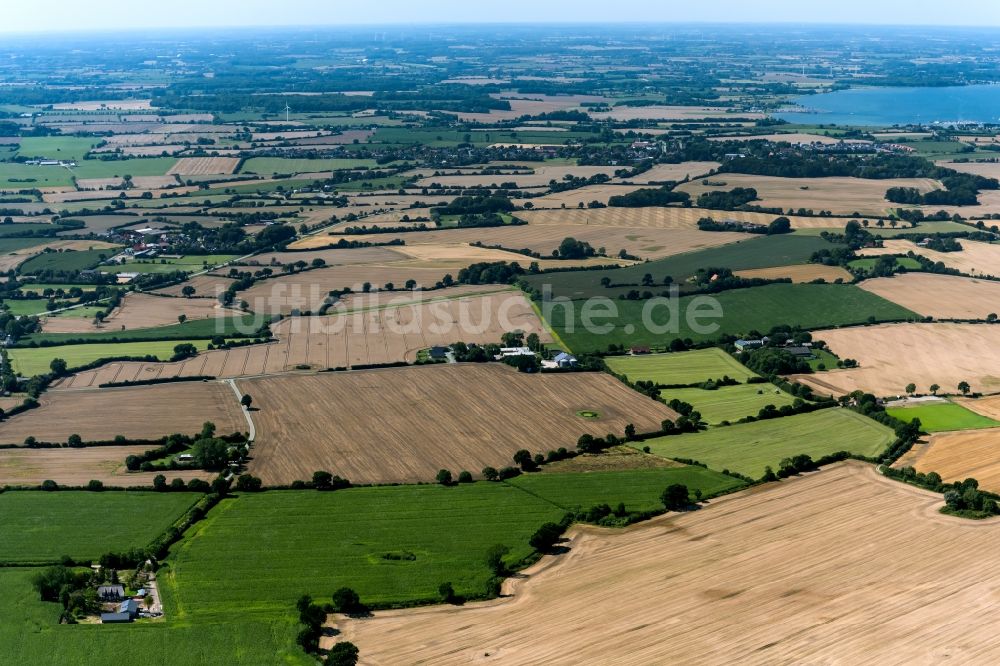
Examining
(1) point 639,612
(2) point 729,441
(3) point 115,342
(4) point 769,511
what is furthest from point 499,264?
(1) point 639,612

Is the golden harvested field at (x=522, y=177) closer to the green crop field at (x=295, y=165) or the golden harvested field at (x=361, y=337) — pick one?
the green crop field at (x=295, y=165)

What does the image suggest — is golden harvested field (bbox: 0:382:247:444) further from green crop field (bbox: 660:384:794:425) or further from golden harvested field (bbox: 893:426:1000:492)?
golden harvested field (bbox: 893:426:1000:492)

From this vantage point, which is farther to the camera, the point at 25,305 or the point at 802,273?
the point at 802,273

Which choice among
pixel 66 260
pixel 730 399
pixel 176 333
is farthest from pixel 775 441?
pixel 66 260

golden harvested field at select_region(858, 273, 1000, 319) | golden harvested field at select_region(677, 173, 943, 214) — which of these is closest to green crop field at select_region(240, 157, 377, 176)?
golden harvested field at select_region(677, 173, 943, 214)

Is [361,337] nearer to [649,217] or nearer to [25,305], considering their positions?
[25,305]
